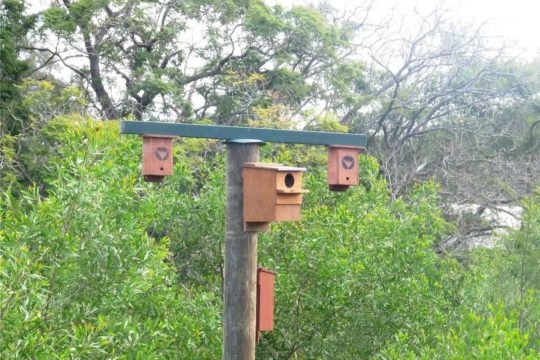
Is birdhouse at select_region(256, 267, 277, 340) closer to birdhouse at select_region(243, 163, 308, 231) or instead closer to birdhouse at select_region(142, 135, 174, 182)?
birdhouse at select_region(243, 163, 308, 231)

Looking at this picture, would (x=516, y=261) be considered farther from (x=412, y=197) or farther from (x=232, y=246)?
(x=232, y=246)

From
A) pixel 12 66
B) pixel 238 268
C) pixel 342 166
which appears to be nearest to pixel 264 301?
pixel 238 268

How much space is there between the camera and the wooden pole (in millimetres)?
3172

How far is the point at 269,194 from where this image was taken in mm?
3047

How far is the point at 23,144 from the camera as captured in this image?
1066 centimetres

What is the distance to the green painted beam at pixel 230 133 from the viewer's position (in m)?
3.06

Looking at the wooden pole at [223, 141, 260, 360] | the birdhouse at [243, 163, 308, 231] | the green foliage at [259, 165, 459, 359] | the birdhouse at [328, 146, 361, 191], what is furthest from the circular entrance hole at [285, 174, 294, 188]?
the green foliage at [259, 165, 459, 359]

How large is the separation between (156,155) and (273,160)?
2605 mm

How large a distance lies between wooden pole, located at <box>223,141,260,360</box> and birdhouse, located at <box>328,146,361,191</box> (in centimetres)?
35

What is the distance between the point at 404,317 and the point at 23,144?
7171 mm

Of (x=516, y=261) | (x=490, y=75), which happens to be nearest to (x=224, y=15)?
(x=490, y=75)

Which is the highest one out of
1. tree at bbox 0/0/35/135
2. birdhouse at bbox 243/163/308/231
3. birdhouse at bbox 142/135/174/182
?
tree at bbox 0/0/35/135

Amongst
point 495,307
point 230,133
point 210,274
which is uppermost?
point 230,133

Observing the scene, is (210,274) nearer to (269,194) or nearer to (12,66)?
(269,194)
